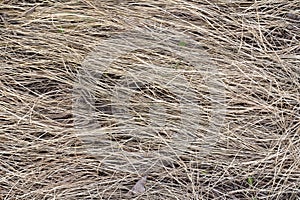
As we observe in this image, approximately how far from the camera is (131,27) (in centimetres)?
236

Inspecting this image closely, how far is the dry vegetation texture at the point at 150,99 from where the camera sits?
2.24 m

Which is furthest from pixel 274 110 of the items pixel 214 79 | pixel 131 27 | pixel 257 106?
pixel 131 27

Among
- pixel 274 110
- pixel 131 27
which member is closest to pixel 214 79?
pixel 274 110

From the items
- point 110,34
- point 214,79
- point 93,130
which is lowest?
point 93,130

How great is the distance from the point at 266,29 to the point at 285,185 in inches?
30.1

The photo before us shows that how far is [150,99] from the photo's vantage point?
7.56 ft

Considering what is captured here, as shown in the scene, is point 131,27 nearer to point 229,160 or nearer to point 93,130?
point 93,130

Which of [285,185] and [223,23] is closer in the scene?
[285,185]

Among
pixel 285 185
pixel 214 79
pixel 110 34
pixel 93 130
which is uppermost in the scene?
pixel 110 34

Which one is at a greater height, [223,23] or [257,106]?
[223,23]

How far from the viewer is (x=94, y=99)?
2.32 meters

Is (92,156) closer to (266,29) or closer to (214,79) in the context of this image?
(214,79)

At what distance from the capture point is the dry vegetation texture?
88.3 inches

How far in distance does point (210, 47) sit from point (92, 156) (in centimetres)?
78
